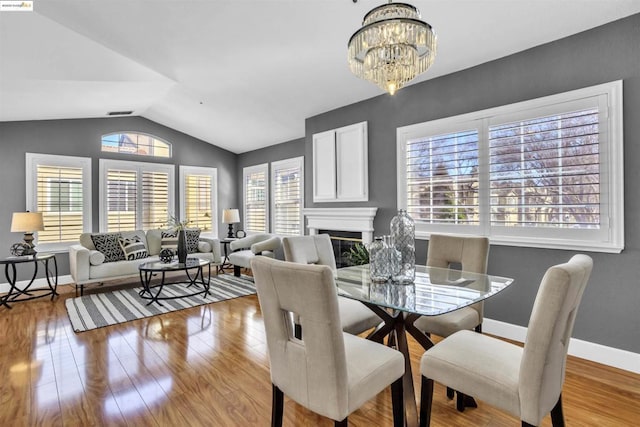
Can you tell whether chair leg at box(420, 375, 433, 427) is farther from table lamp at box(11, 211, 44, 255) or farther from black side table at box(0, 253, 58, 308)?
table lamp at box(11, 211, 44, 255)

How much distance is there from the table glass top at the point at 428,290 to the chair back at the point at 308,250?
0.41 m

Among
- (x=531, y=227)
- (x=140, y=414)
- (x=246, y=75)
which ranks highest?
(x=246, y=75)

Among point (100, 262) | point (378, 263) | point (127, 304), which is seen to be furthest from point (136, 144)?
point (378, 263)

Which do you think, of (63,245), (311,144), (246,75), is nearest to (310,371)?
(246,75)

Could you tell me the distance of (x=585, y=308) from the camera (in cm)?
268

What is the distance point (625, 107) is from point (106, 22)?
4.41 m

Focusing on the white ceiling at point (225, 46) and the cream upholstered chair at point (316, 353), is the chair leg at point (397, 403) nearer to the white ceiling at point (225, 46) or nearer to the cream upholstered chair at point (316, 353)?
the cream upholstered chair at point (316, 353)

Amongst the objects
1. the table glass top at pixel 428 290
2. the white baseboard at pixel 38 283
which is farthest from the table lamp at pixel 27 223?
the table glass top at pixel 428 290

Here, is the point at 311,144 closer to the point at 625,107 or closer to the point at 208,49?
the point at 208,49

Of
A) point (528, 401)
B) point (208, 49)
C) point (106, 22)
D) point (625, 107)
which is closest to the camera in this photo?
point (528, 401)

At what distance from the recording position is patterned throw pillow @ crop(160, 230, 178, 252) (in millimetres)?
5797

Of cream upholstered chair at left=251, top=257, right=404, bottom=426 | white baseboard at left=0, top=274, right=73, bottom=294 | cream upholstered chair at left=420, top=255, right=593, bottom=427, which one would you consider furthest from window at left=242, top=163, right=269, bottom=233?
cream upholstered chair at left=420, top=255, right=593, bottom=427

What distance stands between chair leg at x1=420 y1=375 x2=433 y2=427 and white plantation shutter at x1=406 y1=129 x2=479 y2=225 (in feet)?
6.99

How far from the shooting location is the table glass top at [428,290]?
5.48ft
